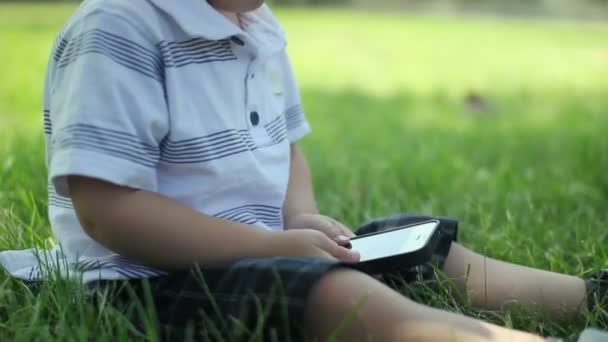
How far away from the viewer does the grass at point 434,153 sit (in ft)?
4.07

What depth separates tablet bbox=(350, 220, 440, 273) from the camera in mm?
1119

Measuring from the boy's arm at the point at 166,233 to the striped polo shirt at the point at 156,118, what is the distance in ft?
0.09

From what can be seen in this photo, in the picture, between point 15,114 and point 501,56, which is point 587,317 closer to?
point 15,114

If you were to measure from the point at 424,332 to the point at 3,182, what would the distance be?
3.98ft

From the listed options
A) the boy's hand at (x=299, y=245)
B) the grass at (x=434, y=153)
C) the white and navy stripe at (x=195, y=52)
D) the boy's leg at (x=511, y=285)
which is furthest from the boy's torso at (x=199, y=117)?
the boy's leg at (x=511, y=285)

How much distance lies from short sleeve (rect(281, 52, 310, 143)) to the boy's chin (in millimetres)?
283

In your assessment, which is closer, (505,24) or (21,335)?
(21,335)

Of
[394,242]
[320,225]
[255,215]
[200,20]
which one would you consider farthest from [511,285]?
[200,20]

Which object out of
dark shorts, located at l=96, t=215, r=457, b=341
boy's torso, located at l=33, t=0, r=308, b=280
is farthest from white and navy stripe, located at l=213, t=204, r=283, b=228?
dark shorts, located at l=96, t=215, r=457, b=341

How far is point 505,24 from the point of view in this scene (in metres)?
9.52

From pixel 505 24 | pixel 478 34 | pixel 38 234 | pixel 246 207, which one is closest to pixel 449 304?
pixel 246 207

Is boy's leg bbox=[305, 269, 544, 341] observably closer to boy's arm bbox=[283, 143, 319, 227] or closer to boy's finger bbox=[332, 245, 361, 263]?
boy's finger bbox=[332, 245, 361, 263]

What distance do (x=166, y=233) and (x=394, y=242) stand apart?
37 centimetres

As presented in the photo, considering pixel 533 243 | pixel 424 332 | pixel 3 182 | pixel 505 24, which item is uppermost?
pixel 424 332
